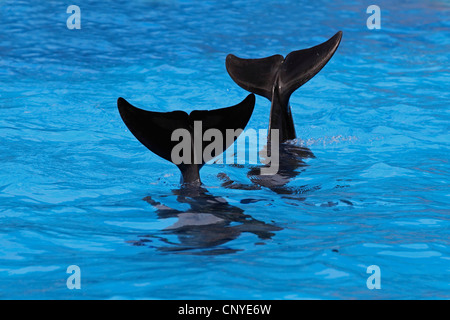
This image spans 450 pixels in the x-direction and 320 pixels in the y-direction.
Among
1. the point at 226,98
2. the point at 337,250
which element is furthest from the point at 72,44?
the point at 337,250

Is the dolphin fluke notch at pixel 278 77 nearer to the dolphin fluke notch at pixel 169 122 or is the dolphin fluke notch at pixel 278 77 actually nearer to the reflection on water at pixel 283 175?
the reflection on water at pixel 283 175

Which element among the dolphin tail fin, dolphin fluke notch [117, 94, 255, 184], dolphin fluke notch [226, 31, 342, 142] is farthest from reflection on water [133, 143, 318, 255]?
the dolphin tail fin

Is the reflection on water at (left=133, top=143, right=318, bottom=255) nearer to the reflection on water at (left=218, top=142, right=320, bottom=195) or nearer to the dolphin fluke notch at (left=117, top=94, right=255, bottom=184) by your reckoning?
the reflection on water at (left=218, top=142, right=320, bottom=195)

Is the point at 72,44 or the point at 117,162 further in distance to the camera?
the point at 72,44

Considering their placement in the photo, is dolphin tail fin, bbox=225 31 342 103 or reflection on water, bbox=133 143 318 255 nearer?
reflection on water, bbox=133 143 318 255

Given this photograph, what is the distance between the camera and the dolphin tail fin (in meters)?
6.04

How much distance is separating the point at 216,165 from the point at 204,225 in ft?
6.79

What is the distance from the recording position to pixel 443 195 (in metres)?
5.57

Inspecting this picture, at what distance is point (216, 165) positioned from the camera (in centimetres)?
654

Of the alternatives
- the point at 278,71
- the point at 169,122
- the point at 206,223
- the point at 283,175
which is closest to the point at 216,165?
the point at 283,175

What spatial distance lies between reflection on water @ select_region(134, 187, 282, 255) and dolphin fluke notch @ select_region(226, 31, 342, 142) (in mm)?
1410

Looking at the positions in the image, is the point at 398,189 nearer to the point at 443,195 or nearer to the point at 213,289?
the point at 443,195

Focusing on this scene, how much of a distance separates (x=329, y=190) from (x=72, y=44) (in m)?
6.35
